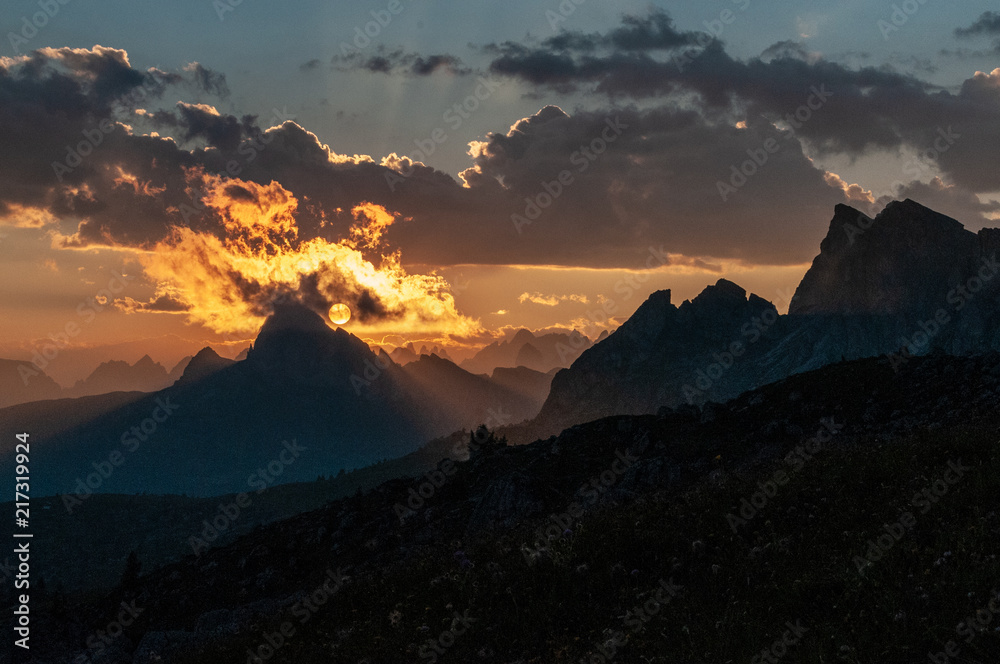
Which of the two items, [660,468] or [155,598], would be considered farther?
[155,598]

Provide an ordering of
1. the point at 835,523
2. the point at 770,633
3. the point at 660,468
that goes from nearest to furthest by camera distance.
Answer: the point at 770,633 → the point at 835,523 → the point at 660,468

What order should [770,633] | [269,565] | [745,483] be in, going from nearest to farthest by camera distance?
1. [770,633]
2. [745,483]
3. [269,565]

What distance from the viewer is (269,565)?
41.8m

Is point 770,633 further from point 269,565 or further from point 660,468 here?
point 269,565

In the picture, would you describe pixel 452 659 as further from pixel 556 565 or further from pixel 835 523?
pixel 835 523

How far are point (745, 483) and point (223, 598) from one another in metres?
30.2

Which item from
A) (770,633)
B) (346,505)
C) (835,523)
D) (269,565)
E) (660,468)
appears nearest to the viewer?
(770,633)

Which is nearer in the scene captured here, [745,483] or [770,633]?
[770,633]

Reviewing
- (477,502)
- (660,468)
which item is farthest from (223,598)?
(660,468)

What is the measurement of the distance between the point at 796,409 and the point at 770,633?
32741 mm

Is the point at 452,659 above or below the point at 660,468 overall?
below

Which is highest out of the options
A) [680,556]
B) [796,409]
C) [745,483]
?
[796,409]

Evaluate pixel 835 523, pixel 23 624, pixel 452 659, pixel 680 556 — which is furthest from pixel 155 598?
pixel 835 523

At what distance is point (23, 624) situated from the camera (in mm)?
33781
